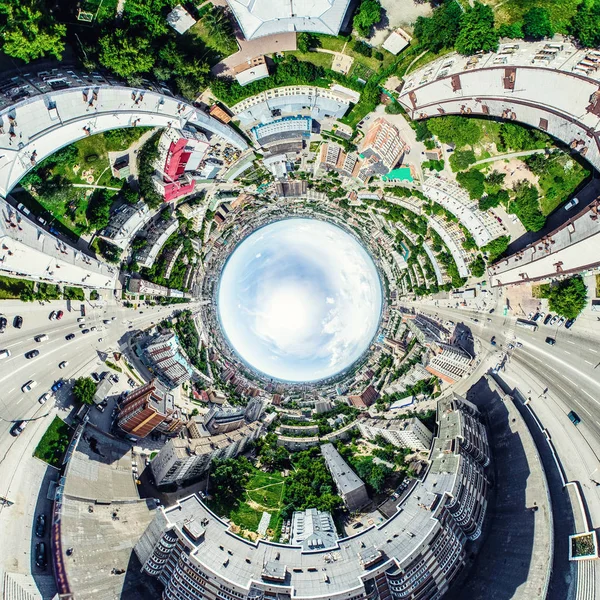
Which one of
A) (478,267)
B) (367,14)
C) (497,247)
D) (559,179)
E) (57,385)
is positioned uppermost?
(367,14)

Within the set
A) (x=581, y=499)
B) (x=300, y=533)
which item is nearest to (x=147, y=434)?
(x=300, y=533)

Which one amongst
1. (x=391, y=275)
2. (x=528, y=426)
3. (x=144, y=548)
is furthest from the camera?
(x=391, y=275)

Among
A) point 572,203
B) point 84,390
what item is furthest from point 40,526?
point 572,203

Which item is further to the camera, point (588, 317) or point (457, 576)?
Result: point (588, 317)

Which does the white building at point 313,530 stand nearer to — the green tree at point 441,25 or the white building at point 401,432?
the white building at point 401,432

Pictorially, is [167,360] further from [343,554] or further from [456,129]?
[456,129]

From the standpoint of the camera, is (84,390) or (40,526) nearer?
Answer: (40,526)

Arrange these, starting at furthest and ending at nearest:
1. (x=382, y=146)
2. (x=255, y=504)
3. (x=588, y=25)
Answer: (x=255, y=504) → (x=382, y=146) → (x=588, y=25)

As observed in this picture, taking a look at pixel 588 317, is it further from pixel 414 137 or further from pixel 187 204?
pixel 187 204
